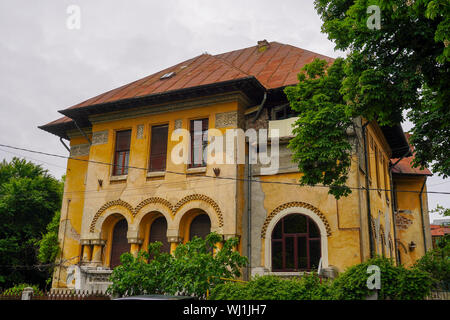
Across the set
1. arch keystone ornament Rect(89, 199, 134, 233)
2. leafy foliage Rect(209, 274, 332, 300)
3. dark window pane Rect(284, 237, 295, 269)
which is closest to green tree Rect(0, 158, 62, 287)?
arch keystone ornament Rect(89, 199, 134, 233)

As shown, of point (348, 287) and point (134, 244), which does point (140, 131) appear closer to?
point (134, 244)

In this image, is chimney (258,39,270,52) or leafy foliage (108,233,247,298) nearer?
leafy foliage (108,233,247,298)

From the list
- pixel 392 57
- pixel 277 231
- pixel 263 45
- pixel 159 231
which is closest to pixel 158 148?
pixel 159 231

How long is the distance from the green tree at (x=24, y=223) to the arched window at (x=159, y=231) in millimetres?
7439

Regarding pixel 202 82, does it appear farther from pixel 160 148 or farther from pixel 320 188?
pixel 320 188

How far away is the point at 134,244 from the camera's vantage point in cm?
1677

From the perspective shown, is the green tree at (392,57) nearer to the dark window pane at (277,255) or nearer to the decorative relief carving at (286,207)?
the decorative relief carving at (286,207)

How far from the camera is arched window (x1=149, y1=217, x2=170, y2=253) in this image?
55.8ft

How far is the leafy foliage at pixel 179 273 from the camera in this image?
38.2ft

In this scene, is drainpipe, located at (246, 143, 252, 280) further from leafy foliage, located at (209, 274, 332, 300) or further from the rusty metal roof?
leafy foliage, located at (209, 274, 332, 300)

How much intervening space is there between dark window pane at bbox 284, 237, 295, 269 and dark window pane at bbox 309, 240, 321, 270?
2.03 feet

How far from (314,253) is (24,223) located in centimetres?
1750

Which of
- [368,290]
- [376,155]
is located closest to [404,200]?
[376,155]

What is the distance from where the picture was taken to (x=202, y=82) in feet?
56.7
